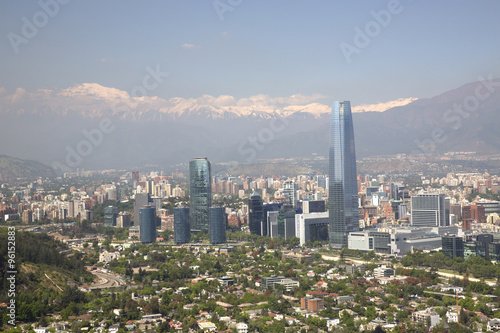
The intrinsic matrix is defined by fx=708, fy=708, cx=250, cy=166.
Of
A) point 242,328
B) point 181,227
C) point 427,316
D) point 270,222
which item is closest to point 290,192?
point 270,222

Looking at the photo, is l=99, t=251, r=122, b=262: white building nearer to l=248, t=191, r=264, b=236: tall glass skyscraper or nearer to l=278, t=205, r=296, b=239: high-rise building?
l=278, t=205, r=296, b=239: high-rise building

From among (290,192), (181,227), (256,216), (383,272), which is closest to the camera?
(383,272)

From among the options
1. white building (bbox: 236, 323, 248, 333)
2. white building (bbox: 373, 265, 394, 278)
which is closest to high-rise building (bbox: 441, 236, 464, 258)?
white building (bbox: 373, 265, 394, 278)

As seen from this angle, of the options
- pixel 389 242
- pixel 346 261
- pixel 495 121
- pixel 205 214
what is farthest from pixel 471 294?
pixel 495 121

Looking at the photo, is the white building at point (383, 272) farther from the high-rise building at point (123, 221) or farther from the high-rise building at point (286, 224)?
the high-rise building at point (123, 221)

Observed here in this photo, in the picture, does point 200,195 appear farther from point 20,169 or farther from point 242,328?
point 242,328

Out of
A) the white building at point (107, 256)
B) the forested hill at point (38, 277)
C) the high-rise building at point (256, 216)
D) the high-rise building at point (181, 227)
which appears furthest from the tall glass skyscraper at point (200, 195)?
the forested hill at point (38, 277)

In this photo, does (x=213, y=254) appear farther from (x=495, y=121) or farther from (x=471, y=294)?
(x=495, y=121)
